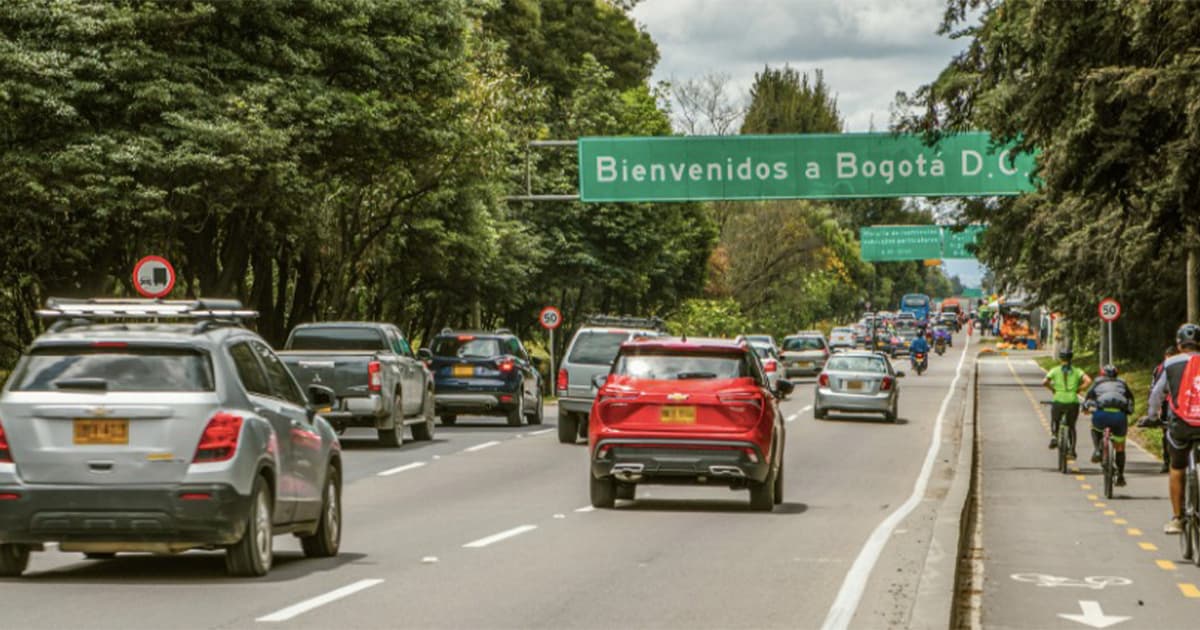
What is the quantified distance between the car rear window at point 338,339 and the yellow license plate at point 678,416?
1133 cm

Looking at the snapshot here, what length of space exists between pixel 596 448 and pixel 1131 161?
7.84 metres

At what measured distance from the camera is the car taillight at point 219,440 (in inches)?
471

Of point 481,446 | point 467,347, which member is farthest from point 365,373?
point 467,347

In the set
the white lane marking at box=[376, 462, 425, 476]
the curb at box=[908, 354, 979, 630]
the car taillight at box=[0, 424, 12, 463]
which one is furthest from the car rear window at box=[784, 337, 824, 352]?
the car taillight at box=[0, 424, 12, 463]

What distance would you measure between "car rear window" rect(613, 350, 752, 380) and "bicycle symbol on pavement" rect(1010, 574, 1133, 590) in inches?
210

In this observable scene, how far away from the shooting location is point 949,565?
1320cm

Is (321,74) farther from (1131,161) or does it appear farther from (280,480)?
(280,480)

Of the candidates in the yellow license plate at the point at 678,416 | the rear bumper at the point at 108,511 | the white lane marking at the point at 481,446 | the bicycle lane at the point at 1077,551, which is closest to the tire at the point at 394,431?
the white lane marking at the point at 481,446

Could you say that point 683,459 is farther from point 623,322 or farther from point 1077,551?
point 623,322

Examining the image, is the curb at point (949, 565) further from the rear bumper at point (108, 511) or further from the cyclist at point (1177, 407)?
the rear bumper at point (108, 511)

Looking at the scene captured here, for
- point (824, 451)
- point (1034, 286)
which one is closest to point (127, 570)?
point (824, 451)

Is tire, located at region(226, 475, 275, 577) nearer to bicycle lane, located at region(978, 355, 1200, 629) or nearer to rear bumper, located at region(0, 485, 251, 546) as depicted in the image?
rear bumper, located at region(0, 485, 251, 546)

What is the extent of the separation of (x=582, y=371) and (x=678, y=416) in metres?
11.9

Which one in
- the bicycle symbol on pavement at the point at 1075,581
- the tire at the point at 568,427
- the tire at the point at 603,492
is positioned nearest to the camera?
the bicycle symbol on pavement at the point at 1075,581
